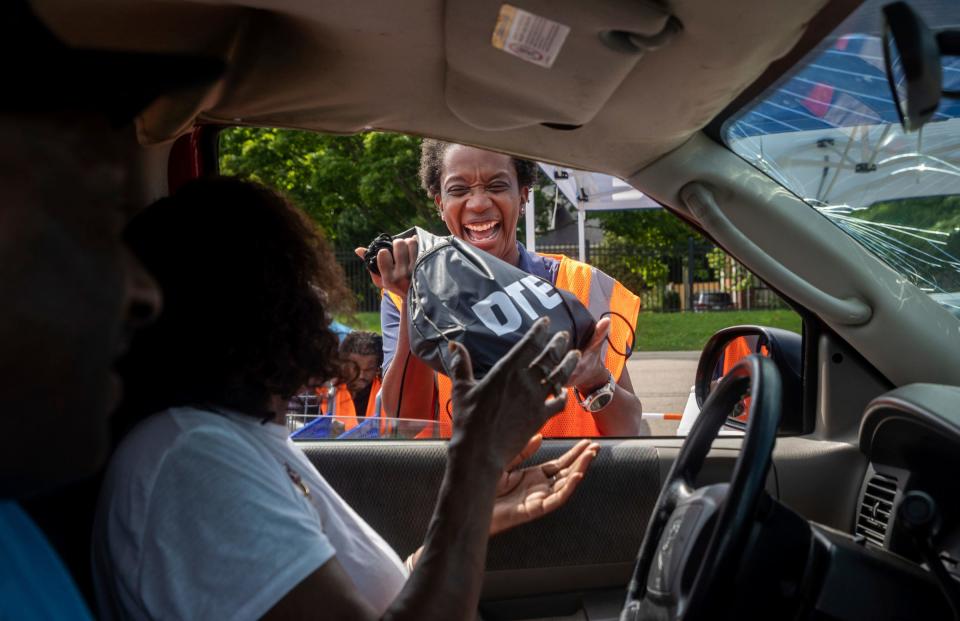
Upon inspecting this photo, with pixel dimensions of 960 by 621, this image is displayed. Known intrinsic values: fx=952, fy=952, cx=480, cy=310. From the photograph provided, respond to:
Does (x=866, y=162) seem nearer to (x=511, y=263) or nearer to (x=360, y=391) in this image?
(x=511, y=263)

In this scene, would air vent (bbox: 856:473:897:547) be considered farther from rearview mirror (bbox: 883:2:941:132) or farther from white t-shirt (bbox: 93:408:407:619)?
white t-shirt (bbox: 93:408:407:619)

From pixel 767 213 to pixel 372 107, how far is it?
0.95m

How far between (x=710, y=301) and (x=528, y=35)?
15.9 meters

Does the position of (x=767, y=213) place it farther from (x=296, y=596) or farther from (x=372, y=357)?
(x=372, y=357)

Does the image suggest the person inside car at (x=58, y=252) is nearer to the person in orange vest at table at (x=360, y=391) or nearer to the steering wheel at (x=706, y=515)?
the steering wheel at (x=706, y=515)

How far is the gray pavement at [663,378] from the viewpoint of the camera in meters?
8.68

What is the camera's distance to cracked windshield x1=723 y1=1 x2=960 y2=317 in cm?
198

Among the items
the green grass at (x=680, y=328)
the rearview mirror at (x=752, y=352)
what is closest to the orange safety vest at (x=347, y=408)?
the rearview mirror at (x=752, y=352)

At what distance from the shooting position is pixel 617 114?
206 centimetres

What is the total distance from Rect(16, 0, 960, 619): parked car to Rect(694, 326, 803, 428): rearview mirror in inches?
1.5

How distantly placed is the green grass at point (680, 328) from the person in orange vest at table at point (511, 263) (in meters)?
9.39

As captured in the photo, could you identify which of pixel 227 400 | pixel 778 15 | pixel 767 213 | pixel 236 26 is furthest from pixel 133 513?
pixel 767 213

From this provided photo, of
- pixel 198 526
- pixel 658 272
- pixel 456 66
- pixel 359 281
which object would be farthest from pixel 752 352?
pixel 658 272

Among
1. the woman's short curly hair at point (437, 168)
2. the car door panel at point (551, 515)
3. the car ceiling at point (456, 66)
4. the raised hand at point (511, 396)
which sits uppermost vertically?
the car ceiling at point (456, 66)
